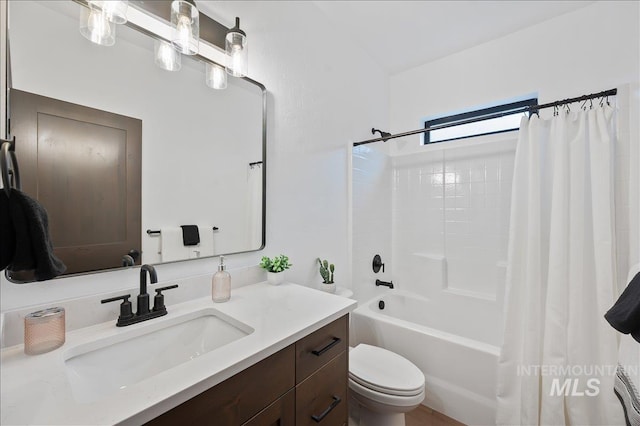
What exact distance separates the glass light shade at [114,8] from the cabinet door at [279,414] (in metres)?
1.34

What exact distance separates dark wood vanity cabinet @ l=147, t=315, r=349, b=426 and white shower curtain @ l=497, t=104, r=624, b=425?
1.09 meters

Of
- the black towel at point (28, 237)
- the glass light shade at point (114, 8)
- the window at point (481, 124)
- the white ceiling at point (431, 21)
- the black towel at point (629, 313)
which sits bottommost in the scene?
the black towel at point (629, 313)

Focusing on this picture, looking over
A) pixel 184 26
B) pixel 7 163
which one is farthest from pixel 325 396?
pixel 184 26

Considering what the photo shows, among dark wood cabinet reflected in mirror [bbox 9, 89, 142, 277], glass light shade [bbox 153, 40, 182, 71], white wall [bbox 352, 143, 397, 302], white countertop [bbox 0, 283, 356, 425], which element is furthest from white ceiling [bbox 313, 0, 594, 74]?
white countertop [bbox 0, 283, 356, 425]

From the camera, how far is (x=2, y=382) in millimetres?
583

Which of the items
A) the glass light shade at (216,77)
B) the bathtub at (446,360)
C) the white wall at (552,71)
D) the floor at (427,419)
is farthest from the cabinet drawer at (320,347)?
the white wall at (552,71)

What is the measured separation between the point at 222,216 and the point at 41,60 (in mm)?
→ 782

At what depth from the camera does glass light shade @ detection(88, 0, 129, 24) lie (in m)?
0.90

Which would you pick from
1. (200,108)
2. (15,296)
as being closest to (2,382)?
(15,296)

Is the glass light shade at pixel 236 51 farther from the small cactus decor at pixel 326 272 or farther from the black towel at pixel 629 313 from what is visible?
the black towel at pixel 629 313

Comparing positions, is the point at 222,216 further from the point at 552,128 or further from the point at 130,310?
the point at 552,128

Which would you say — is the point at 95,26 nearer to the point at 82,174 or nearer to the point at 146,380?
the point at 82,174

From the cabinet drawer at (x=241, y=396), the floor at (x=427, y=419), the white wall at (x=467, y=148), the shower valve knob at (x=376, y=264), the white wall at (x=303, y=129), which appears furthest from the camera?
the shower valve knob at (x=376, y=264)

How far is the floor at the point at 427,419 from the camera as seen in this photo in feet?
5.40
